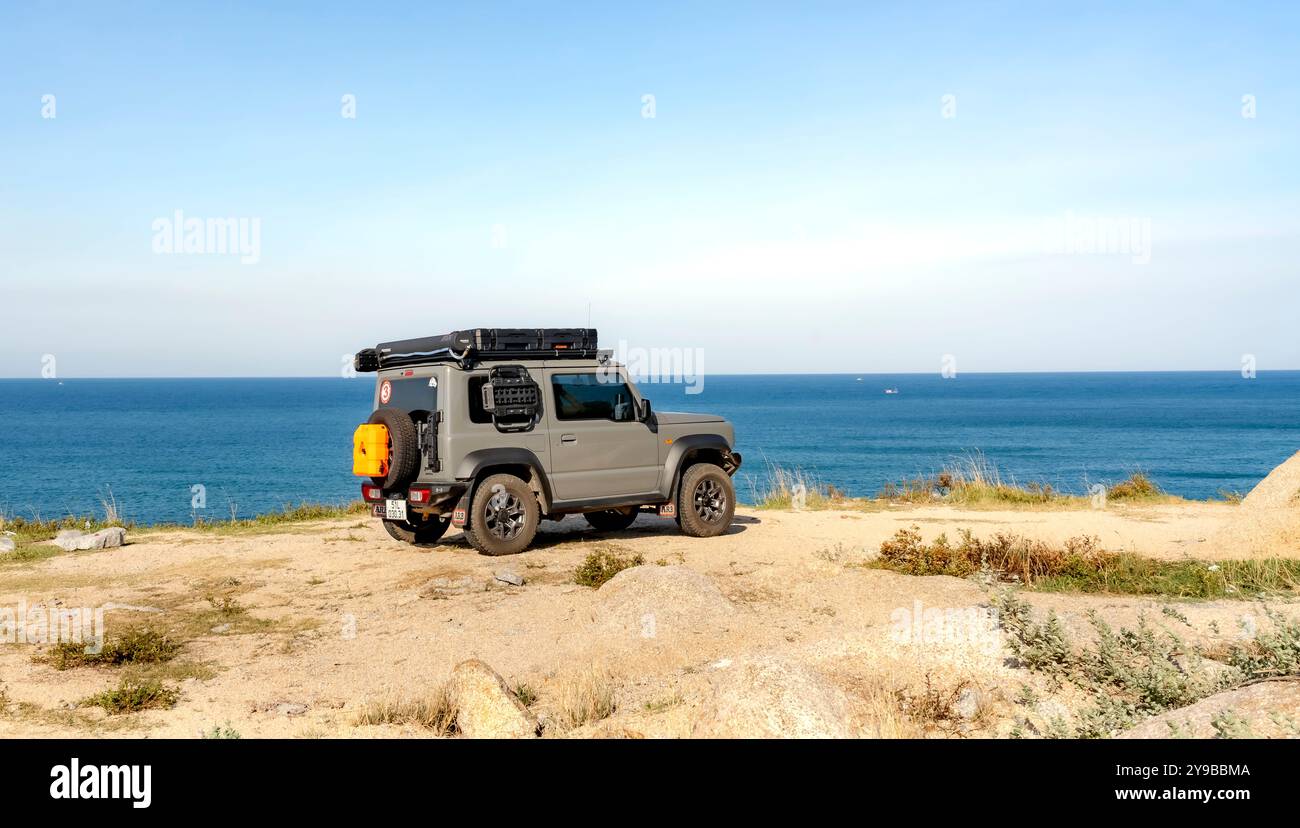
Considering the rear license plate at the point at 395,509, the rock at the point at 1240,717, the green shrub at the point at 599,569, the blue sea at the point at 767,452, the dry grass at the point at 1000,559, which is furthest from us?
the blue sea at the point at 767,452

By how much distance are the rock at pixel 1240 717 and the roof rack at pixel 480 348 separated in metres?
9.11

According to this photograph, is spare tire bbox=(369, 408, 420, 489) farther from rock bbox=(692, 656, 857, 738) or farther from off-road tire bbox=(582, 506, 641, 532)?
rock bbox=(692, 656, 857, 738)

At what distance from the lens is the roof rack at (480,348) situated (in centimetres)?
1241

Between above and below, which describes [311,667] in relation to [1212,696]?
below

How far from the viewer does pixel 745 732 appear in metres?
5.63

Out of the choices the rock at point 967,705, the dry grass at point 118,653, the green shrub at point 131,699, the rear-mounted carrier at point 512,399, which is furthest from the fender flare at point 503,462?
the rock at point 967,705

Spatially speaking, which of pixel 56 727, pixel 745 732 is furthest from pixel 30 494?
pixel 745 732

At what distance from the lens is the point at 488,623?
9.49m

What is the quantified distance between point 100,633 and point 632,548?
6.57m

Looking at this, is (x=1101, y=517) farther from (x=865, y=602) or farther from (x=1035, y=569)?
(x=865, y=602)

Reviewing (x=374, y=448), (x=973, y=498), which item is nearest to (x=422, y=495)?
(x=374, y=448)

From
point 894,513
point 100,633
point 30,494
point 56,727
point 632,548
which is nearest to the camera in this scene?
point 56,727

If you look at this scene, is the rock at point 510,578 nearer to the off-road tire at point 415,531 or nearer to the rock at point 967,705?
the off-road tire at point 415,531

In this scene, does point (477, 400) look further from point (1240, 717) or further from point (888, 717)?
point (1240, 717)
